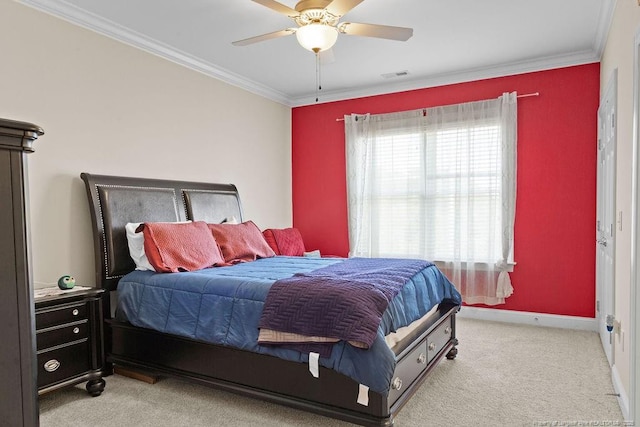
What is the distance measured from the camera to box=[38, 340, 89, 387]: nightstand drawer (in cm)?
260

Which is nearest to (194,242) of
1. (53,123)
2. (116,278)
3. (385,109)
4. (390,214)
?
(116,278)

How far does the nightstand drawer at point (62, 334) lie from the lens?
2.62 meters

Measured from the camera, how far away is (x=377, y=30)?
9.23 ft

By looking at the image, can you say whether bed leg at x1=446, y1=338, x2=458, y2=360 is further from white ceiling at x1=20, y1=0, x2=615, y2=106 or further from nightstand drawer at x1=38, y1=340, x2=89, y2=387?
nightstand drawer at x1=38, y1=340, x2=89, y2=387

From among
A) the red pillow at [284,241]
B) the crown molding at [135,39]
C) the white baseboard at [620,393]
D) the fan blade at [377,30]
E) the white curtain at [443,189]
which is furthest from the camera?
the red pillow at [284,241]

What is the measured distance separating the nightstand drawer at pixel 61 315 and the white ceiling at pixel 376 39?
2.13 m

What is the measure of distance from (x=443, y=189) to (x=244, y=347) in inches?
124

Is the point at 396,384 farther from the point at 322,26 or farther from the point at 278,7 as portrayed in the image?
the point at 278,7

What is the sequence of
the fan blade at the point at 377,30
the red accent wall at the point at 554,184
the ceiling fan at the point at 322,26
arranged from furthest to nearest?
the red accent wall at the point at 554,184
the fan blade at the point at 377,30
the ceiling fan at the point at 322,26

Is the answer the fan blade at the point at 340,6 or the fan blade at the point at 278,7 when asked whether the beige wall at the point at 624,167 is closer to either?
the fan blade at the point at 340,6

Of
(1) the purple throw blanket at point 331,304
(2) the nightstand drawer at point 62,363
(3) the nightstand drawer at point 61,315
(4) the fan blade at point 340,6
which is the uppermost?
(4) the fan blade at point 340,6

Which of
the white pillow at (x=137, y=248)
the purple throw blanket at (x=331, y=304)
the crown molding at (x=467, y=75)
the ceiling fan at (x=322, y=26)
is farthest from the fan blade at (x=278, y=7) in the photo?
the crown molding at (x=467, y=75)

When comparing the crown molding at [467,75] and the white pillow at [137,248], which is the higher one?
the crown molding at [467,75]

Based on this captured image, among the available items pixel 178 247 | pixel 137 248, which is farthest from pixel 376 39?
pixel 137 248
